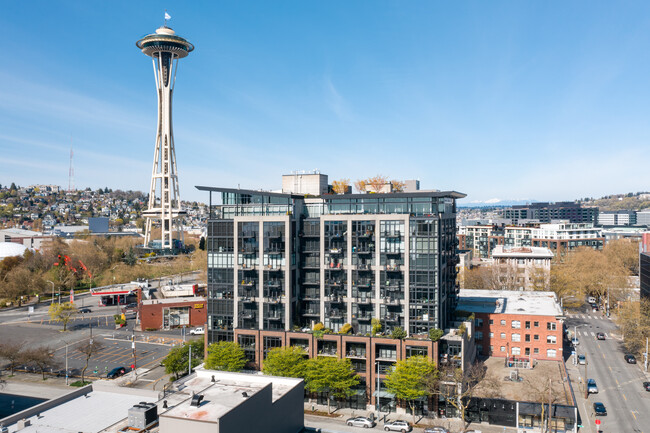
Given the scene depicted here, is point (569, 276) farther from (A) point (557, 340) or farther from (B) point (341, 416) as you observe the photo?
(B) point (341, 416)

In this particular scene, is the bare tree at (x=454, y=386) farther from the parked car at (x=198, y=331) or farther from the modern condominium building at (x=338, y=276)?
the parked car at (x=198, y=331)

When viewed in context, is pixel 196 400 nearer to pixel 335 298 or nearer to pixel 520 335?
pixel 335 298

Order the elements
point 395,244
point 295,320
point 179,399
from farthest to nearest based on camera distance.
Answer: point 295,320 < point 395,244 < point 179,399

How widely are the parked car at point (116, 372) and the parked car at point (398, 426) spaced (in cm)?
4263

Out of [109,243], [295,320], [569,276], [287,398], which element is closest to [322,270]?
[295,320]

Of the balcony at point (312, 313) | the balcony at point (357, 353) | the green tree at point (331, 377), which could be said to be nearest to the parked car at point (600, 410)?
the balcony at point (357, 353)

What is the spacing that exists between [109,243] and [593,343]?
579 feet

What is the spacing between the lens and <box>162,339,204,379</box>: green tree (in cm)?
6875

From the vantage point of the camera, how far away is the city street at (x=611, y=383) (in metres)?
57.3

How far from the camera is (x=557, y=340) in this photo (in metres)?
76.4

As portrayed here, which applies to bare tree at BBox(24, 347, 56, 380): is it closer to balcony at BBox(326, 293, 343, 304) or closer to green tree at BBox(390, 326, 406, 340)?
balcony at BBox(326, 293, 343, 304)

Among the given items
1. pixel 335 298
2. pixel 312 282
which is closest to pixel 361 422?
pixel 335 298

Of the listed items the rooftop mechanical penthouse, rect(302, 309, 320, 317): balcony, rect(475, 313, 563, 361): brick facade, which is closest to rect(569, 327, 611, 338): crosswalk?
rect(475, 313, 563, 361): brick facade

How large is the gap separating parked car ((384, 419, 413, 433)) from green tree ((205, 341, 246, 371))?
831 inches
